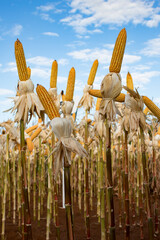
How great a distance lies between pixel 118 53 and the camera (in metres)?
1.91

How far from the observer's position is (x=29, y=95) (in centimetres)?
232

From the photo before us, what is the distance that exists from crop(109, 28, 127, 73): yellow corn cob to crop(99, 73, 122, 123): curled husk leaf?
51 millimetres

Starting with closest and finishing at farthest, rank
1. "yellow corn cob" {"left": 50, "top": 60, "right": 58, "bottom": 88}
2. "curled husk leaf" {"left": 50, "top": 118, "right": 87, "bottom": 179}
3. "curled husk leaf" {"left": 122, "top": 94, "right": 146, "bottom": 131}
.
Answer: "curled husk leaf" {"left": 50, "top": 118, "right": 87, "bottom": 179}, "curled husk leaf" {"left": 122, "top": 94, "right": 146, "bottom": 131}, "yellow corn cob" {"left": 50, "top": 60, "right": 58, "bottom": 88}

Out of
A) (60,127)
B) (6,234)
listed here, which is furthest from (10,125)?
(60,127)

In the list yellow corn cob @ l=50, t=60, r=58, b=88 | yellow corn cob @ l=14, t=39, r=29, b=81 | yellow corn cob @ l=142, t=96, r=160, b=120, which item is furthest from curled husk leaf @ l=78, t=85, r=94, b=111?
yellow corn cob @ l=14, t=39, r=29, b=81

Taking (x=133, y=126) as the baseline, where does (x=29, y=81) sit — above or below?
above

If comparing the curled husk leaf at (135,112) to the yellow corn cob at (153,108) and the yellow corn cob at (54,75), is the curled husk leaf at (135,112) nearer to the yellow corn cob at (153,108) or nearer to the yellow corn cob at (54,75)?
the yellow corn cob at (153,108)

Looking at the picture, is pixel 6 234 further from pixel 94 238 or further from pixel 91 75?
pixel 91 75

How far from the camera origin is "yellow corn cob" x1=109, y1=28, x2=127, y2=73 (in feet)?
6.28

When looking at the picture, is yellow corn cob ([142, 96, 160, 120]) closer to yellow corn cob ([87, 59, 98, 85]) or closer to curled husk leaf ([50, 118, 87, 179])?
curled husk leaf ([50, 118, 87, 179])

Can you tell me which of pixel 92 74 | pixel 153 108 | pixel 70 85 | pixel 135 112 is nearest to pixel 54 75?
pixel 70 85

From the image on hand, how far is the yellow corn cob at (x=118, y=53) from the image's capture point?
1913 millimetres

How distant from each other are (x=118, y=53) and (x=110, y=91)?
27 cm

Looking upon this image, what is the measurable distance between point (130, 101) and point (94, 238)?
8.41 ft
